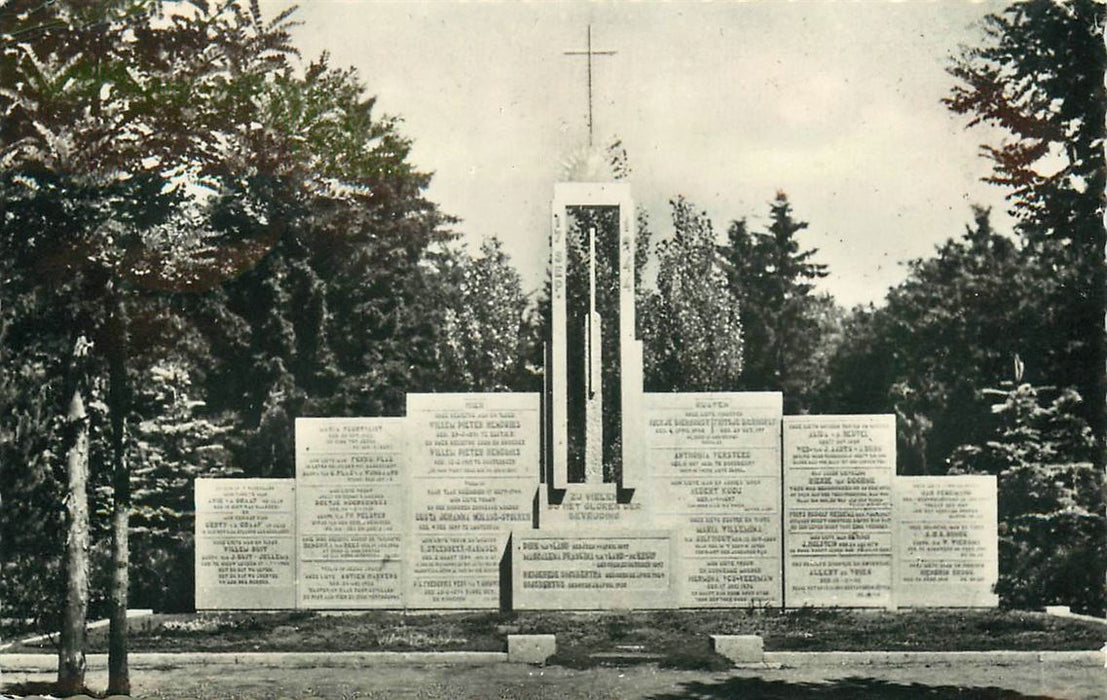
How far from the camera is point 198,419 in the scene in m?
15.0

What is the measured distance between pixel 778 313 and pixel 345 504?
43.7 feet

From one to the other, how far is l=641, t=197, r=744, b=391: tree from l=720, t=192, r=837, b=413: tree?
261cm

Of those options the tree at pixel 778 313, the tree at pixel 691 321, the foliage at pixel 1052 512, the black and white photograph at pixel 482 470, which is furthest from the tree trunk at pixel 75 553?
the tree at pixel 778 313

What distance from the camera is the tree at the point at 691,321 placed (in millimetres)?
17438

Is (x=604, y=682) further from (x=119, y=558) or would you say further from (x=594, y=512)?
(x=119, y=558)

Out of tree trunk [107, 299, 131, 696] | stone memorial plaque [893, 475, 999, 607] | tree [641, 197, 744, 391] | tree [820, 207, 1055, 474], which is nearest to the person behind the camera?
tree trunk [107, 299, 131, 696]

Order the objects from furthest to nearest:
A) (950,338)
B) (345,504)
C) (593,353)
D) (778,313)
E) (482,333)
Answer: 1. (778,313)
2. (482,333)
3. (950,338)
4. (593,353)
5. (345,504)

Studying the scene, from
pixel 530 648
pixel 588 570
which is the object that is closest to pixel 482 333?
pixel 588 570

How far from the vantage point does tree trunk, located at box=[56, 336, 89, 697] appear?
10.8 meters

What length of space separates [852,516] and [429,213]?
686 cm

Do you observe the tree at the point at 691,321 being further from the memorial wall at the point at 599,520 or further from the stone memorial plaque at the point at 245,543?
the stone memorial plaque at the point at 245,543

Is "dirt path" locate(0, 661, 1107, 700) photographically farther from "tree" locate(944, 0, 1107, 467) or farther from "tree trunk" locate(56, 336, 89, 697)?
"tree" locate(944, 0, 1107, 467)

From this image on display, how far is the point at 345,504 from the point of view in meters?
12.5

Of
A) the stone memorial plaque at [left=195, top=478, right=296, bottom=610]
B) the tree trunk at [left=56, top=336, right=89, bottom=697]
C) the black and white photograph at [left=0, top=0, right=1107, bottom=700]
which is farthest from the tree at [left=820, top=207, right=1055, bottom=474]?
the tree trunk at [left=56, top=336, right=89, bottom=697]
